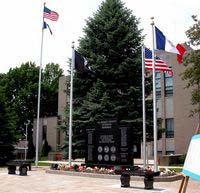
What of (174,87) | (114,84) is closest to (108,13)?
(114,84)

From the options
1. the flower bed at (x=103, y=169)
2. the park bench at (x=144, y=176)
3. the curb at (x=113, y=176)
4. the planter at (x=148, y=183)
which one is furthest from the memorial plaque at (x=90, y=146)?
the planter at (x=148, y=183)

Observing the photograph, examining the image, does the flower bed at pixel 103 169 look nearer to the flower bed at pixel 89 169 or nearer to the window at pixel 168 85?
the flower bed at pixel 89 169

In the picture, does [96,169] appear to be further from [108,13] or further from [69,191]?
[108,13]

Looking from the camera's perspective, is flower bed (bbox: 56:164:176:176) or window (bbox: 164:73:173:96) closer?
flower bed (bbox: 56:164:176:176)

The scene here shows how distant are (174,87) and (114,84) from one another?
14.5m

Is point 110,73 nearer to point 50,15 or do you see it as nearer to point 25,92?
point 50,15

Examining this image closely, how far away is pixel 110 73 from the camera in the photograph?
96.1 feet

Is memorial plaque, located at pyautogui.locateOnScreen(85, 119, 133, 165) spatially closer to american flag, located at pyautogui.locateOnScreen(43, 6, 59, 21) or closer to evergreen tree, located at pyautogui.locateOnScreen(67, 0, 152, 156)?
evergreen tree, located at pyautogui.locateOnScreen(67, 0, 152, 156)

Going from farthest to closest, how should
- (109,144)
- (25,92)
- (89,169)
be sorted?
1. (25,92)
2. (109,144)
3. (89,169)

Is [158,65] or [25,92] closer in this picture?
[158,65]

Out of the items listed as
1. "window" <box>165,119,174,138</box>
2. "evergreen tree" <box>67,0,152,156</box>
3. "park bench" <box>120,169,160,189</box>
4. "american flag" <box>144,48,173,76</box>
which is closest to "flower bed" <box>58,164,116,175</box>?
"park bench" <box>120,169,160,189</box>

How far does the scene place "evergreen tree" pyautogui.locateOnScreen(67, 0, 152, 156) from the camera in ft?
92.1

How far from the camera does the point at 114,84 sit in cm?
2923

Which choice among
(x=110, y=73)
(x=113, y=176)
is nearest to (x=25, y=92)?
(x=110, y=73)
